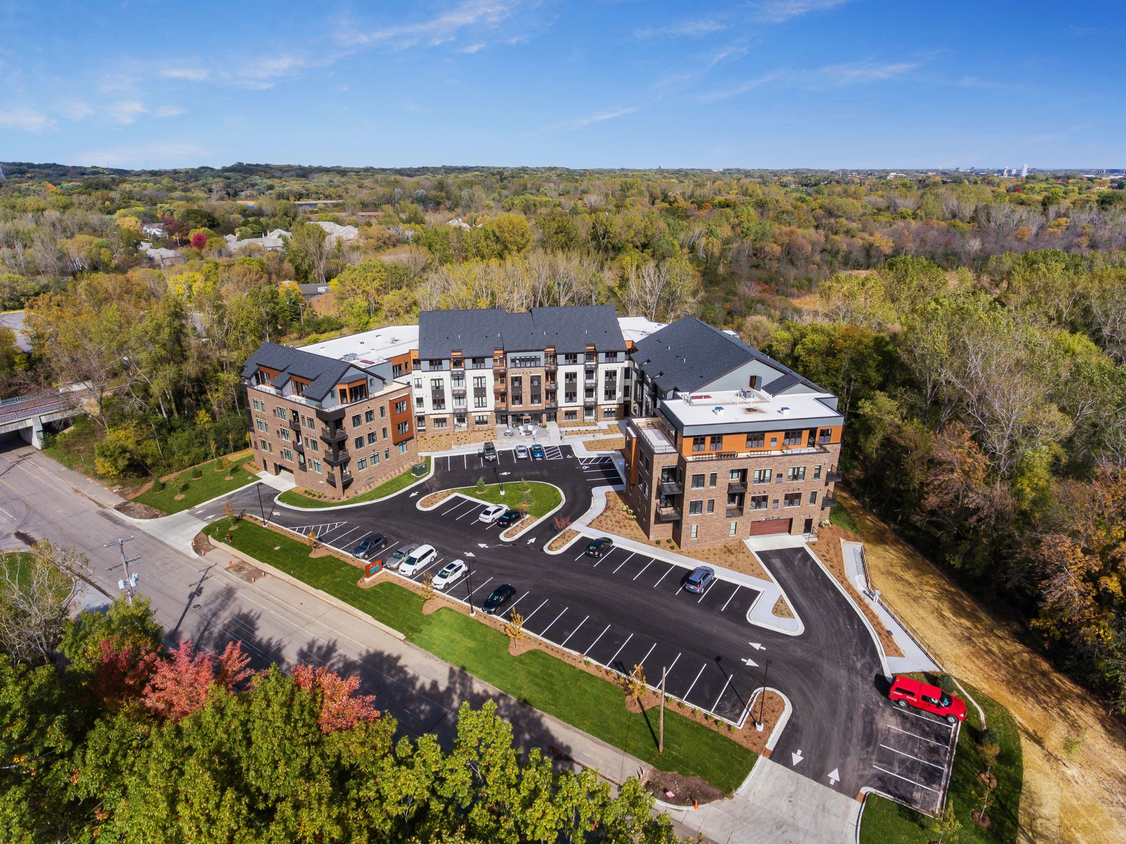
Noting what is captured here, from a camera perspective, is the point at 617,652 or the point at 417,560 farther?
the point at 417,560

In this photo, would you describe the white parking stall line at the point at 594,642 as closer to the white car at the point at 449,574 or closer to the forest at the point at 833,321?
the white car at the point at 449,574

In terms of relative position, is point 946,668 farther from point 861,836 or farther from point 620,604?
point 620,604

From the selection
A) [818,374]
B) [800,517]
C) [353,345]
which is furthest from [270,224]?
[800,517]

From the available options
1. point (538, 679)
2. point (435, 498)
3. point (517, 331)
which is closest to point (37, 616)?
point (538, 679)

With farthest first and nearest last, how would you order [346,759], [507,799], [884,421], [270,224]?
1. [270,224]
2. [884,421]
3. [346,759]
4. [507,799]

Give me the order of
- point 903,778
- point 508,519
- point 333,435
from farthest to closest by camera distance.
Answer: point 333,435 → point 508,519 → point 903,778

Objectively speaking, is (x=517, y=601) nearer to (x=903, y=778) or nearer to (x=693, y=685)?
(x=693, y=685)
